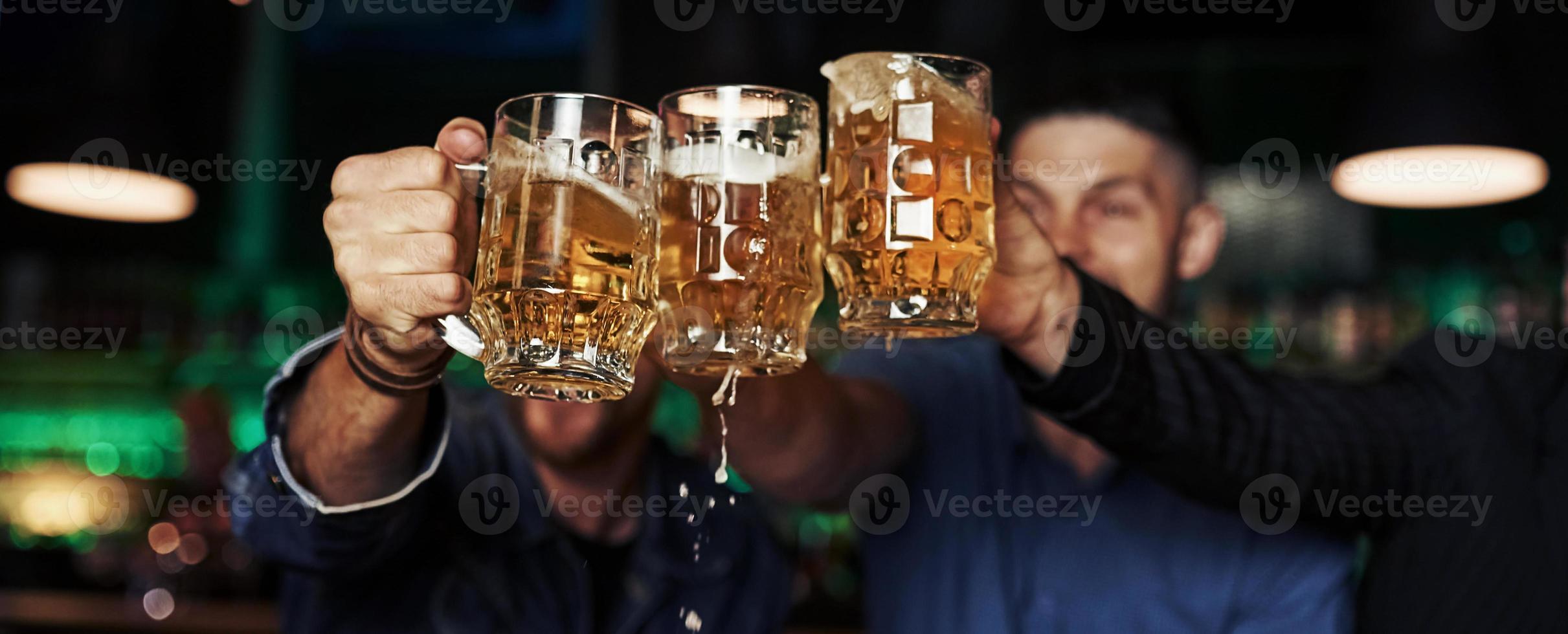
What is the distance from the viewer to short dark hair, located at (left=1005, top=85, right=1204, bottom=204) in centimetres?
210

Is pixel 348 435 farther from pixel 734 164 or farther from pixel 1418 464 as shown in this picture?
pixel 1418 464

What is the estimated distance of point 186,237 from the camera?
14.3 feet

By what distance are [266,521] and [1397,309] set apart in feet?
10.4

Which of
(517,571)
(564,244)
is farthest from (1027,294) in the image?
(517,571)

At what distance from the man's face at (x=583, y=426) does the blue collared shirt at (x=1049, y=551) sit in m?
0.34

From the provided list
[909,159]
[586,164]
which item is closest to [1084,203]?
[909,159]

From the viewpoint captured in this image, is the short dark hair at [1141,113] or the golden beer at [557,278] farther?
the short dark hair at [1141,113]

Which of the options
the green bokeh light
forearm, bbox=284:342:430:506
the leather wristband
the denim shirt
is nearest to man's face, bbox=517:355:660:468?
the denim shirt

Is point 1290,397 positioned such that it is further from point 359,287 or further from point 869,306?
point 359,287

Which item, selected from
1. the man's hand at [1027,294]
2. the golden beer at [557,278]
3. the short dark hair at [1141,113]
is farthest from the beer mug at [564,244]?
the short dark hair at [1141,113]

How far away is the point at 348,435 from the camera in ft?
3.92

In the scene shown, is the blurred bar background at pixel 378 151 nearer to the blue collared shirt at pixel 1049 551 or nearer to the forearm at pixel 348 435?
the blue collared shirt at pixel 1049 551

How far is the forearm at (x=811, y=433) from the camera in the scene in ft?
5.24

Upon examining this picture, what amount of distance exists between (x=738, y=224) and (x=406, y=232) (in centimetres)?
27
